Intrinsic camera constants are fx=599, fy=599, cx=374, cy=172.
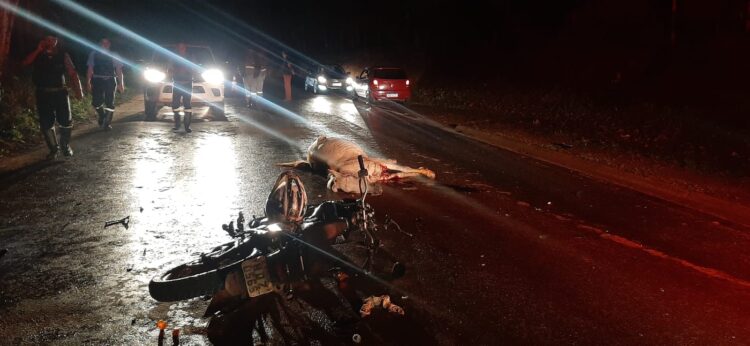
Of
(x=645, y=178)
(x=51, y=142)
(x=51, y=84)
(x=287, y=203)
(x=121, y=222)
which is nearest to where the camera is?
(x=287, y=203)

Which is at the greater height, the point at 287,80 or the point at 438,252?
the point at 287,80

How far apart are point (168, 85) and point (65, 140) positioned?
18.2 feet

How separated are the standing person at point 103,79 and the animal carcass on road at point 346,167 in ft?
20.1

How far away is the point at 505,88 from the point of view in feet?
85.1

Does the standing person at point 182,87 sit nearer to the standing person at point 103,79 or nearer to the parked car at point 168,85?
the parked car at point 168,85

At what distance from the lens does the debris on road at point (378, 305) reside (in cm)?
451

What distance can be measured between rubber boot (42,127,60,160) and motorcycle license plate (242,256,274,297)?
7172 millimetres

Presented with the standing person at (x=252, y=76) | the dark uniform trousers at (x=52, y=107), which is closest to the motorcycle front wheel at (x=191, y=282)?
the dark uniform trousers at (x=52, y=107)

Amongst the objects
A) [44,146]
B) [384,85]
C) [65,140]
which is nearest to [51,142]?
[65,140]

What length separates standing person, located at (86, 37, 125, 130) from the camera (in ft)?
43.9

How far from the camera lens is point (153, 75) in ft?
50.1

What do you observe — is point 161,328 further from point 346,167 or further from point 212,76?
point 212,76

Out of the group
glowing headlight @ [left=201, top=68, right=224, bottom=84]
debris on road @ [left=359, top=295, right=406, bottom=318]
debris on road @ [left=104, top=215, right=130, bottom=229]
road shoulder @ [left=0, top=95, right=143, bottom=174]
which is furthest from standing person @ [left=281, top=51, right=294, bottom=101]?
debris on road @ [left=359, top=295, right=406, bottom=318]

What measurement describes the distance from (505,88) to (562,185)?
16899mm
